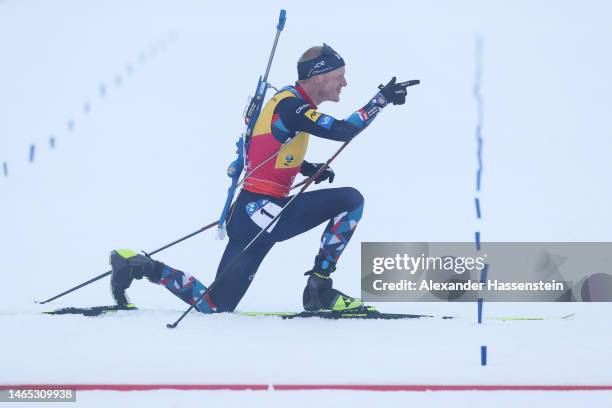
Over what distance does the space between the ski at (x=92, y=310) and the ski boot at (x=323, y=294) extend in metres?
1.09

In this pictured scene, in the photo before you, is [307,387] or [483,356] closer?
[307,387]

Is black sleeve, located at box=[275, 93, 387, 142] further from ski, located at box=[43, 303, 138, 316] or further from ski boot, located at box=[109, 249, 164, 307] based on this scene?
ski, located at box=[43, 303, 138, 316]

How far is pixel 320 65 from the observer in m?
5.37

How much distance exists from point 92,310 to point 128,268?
0.42 meters

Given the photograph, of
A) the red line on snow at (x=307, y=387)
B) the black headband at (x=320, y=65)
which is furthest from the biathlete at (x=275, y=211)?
the red line on snow at (x=307, y=387)

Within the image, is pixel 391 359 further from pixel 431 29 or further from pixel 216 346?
pixel 431 29

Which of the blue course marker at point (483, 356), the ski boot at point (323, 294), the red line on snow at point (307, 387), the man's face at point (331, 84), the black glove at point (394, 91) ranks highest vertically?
the man's face at point (331, 84)

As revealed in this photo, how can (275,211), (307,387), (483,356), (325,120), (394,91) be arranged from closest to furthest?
(307,387) → (483,356) → (325,120) → (394,91) → (275,211)

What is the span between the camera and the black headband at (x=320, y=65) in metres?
5.36

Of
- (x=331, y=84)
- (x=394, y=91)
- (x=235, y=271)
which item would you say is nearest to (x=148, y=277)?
(x=235, y=271)

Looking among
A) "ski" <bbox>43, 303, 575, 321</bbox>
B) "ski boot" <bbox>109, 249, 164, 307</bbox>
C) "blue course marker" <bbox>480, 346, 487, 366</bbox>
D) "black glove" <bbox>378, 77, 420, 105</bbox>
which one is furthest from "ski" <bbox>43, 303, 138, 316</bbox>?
"blue course marker" <bbox>480, 346, 487, 366</bbox>

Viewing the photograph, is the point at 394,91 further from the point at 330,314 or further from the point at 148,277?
the point at 148,277

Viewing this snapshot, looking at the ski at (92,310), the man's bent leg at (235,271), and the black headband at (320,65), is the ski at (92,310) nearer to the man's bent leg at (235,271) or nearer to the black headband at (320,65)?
the man's bent leg at (235,271)

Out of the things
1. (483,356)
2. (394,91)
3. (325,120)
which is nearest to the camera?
(483,356)
